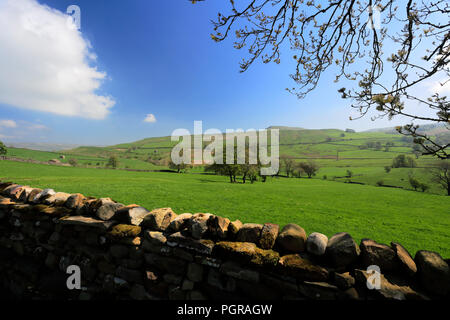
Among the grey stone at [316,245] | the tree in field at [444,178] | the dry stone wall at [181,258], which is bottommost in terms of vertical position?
the tree in field at [444,178]

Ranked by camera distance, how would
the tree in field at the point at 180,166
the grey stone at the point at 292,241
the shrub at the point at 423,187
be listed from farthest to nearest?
the tree in field at the point at 180,166, the shrub at the point at 423,187, the grey stone at the point at 292,241

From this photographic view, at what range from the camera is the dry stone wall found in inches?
75.6

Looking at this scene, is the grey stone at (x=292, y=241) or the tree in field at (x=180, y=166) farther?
the tree in field at (x=180, y=166)

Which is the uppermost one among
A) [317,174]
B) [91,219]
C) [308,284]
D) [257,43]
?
[257,43]

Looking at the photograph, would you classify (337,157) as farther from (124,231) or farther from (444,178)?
(124,231)

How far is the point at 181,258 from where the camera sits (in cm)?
269

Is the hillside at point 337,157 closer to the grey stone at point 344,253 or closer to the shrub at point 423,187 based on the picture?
the shrub at point 423,187

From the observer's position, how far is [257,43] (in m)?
4.12

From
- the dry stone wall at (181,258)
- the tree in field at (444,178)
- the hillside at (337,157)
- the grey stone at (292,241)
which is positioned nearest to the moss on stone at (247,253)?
the dry stone wall at (181,258)

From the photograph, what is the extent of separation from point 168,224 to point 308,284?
2244 mm

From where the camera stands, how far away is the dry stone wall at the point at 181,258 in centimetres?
192

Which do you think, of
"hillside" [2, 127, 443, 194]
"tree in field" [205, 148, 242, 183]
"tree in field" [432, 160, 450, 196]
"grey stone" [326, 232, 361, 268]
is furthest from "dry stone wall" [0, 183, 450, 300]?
"tree in field" [432, 160, 450, 196]

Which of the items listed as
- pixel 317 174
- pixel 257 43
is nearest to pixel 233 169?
pixel 257 43
